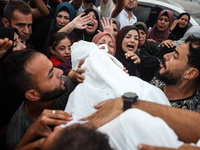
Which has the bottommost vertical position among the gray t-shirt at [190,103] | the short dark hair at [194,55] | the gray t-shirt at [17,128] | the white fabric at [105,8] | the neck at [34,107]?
the gray t-shirt at [17,128]

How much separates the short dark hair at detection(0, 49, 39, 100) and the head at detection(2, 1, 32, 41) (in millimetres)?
1382

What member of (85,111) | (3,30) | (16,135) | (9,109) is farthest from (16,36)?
(85,111)

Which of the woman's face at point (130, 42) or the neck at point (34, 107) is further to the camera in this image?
the woman's face at point (130, 42)

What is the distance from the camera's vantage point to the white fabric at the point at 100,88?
1.36 m

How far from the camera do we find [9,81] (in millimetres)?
1406

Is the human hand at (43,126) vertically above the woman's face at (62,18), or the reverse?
the woman's face at (62,18)

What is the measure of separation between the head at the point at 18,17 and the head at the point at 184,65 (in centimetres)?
210

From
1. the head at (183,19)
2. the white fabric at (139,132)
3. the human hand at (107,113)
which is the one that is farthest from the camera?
the head at (183,19)

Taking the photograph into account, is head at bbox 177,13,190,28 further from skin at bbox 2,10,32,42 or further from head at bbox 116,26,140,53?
skin at bbox 2,10,32,42

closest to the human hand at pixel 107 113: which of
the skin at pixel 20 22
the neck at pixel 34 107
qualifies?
the neck at pixel 34 107

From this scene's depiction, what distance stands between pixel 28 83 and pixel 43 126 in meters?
0.40

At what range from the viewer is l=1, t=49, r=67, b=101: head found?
1.38 meters

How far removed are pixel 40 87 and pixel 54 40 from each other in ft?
5.54

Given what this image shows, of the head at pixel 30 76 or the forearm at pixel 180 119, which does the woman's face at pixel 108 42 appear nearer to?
the head at pixel 30 76
